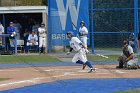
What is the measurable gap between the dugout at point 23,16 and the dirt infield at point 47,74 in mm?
9695

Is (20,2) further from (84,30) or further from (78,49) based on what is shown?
(78,49)

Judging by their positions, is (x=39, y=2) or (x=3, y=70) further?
(x=39, y=2)

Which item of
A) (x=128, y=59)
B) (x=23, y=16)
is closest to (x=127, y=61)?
(x=128, y=59)

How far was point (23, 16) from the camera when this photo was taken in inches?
1266

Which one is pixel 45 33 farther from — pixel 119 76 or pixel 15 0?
pixel 119 76

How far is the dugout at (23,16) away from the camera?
31000 mm

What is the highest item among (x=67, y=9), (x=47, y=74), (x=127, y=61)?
(x=67, y=9)

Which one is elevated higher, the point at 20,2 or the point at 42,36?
the point at 20,2

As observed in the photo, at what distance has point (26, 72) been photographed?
19594mm

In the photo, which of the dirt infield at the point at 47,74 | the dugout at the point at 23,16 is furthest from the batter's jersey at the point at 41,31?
the dirt infield at the point at 47,74

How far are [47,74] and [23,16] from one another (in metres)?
14.0

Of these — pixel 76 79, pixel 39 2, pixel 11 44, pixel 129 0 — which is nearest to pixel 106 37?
pixel 129 0

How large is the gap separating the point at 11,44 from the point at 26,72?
415 inches

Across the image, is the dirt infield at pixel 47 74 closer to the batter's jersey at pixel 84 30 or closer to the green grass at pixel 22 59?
the green grass at pixel 22 59
